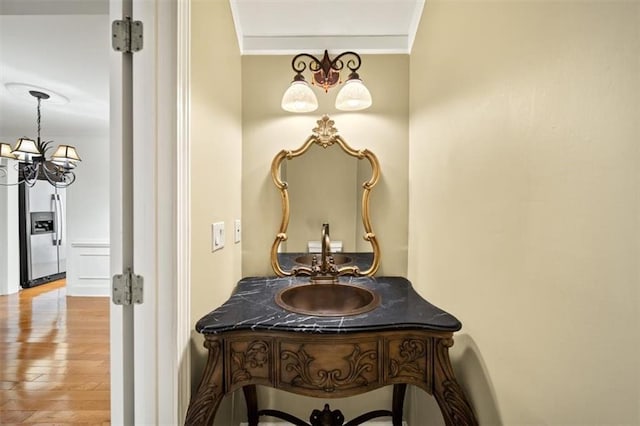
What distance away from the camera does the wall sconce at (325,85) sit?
5.34ft

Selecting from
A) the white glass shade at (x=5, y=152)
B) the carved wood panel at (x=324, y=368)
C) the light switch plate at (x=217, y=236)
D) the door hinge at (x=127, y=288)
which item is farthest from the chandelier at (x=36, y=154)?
the carved wood panel at (x=324, y=368)

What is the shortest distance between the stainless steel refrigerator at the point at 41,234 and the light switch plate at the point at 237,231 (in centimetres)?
503

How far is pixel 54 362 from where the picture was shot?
2404 mm

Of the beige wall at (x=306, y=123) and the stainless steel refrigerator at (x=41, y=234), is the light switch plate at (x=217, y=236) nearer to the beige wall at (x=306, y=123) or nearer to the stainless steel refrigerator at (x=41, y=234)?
the beige wall at (x=306, y=123)

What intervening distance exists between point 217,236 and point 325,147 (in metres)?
0.83

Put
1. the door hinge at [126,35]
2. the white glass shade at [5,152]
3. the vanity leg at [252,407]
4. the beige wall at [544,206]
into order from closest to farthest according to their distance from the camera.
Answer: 1. the beige wall at [544,206]
2. the door hinge at [126,35]
3. the vanity leg at [252,407]
4. the white glass shade at [5,152]

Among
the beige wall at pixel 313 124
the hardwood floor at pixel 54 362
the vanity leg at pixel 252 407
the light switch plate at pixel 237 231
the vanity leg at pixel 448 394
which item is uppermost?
the beige wall at pixel 313 124

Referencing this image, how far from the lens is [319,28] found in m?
1.70

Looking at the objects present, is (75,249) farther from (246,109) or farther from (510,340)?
(510,340)

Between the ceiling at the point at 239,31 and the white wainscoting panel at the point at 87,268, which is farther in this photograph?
the white wainscoting panel at the point at 87,268

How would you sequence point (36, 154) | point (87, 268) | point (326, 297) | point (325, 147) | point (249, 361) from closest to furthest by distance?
point (249, 361)
point (326, 297)
point (325, 147)
point (36, 154)
point (87, 268)

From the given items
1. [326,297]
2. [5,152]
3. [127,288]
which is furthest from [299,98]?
[5,152]

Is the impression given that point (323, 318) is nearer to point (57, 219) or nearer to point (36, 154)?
point (36, 154)

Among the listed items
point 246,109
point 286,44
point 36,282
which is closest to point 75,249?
point 36,282
